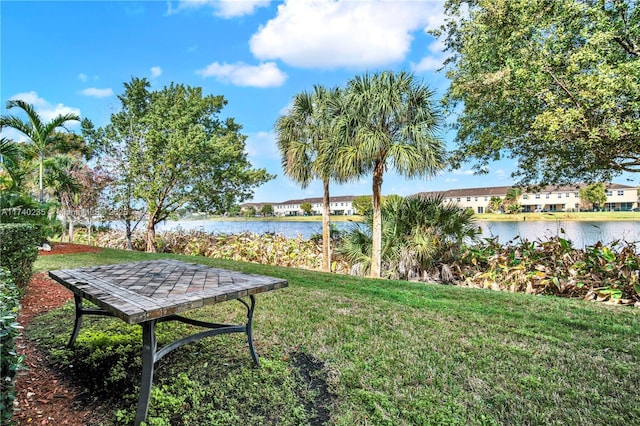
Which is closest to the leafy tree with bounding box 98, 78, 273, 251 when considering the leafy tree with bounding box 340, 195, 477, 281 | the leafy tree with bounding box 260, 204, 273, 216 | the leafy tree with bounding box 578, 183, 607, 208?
the leafy tree with bounding box 340, 195, 477, 281

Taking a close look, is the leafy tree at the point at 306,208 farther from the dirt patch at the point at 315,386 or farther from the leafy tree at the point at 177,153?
the dirt patch at the point at 315,386

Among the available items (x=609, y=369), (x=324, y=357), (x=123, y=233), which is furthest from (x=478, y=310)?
(x=123, y=233)

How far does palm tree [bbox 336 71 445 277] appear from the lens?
6.78 meters

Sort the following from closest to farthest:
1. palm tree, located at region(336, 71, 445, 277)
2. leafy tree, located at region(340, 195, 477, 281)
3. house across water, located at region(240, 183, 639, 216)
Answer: palm tree, located at region(336, 71, 445, 277)
leafy tree, located at region(340, 195, 477, 281)
house across water, located at region(240, 183, 639, 216)

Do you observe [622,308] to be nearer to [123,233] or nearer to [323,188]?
[323,188]

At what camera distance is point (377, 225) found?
24.2 ft

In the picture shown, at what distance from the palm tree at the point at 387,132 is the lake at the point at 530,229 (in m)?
1.88

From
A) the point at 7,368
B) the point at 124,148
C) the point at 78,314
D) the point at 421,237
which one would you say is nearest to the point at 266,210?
the point at 124,148

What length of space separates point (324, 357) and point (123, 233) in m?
13.9

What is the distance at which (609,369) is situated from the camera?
7.80ft

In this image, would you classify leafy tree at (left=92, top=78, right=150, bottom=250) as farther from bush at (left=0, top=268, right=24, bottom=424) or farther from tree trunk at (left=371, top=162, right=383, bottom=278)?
bush at (left=0, top=268, right=24, bottom=424)

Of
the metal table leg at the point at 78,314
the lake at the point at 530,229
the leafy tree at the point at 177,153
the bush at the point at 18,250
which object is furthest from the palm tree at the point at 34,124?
the metal table leg at the point at 78,314

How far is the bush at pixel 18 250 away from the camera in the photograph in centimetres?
369

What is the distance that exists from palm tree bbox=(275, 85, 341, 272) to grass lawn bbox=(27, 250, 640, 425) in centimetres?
470
